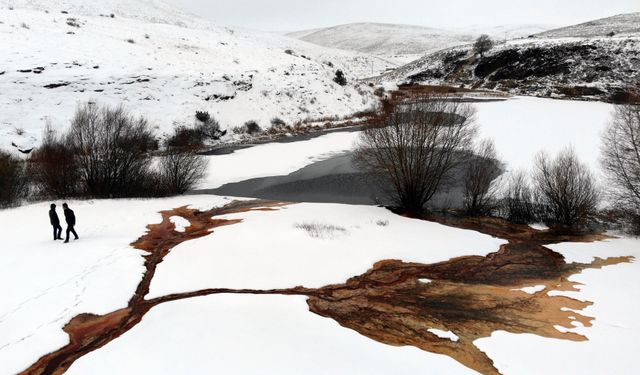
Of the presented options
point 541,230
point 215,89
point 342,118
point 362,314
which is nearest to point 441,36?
point 342,118

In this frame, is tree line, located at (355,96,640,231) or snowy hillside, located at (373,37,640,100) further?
snowy hillside, located at (373,37,640,100)

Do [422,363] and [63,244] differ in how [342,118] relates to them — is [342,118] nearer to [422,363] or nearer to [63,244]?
[63,244]

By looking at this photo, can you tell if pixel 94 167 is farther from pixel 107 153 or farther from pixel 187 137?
pixel 187 137

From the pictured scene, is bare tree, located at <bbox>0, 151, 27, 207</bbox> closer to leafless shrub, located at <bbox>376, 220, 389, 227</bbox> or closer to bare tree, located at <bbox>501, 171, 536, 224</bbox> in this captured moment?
leafless shrub, located at <bbox>376, 220, 389, 227</bbox>

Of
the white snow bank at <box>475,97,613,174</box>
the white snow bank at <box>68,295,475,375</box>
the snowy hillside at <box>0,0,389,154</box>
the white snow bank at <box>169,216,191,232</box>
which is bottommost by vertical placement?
the white snow bank at <box>169,216,191,232</box>

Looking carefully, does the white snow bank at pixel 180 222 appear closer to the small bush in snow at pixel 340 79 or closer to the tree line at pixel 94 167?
the tree line at pixel 94 167

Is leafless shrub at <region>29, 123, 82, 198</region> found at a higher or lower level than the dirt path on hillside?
higher

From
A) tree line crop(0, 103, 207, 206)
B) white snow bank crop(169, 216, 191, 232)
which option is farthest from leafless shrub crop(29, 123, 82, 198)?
white snow bank crop(169, 216, 191, 232)

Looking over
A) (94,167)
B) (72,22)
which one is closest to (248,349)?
(94,167)
